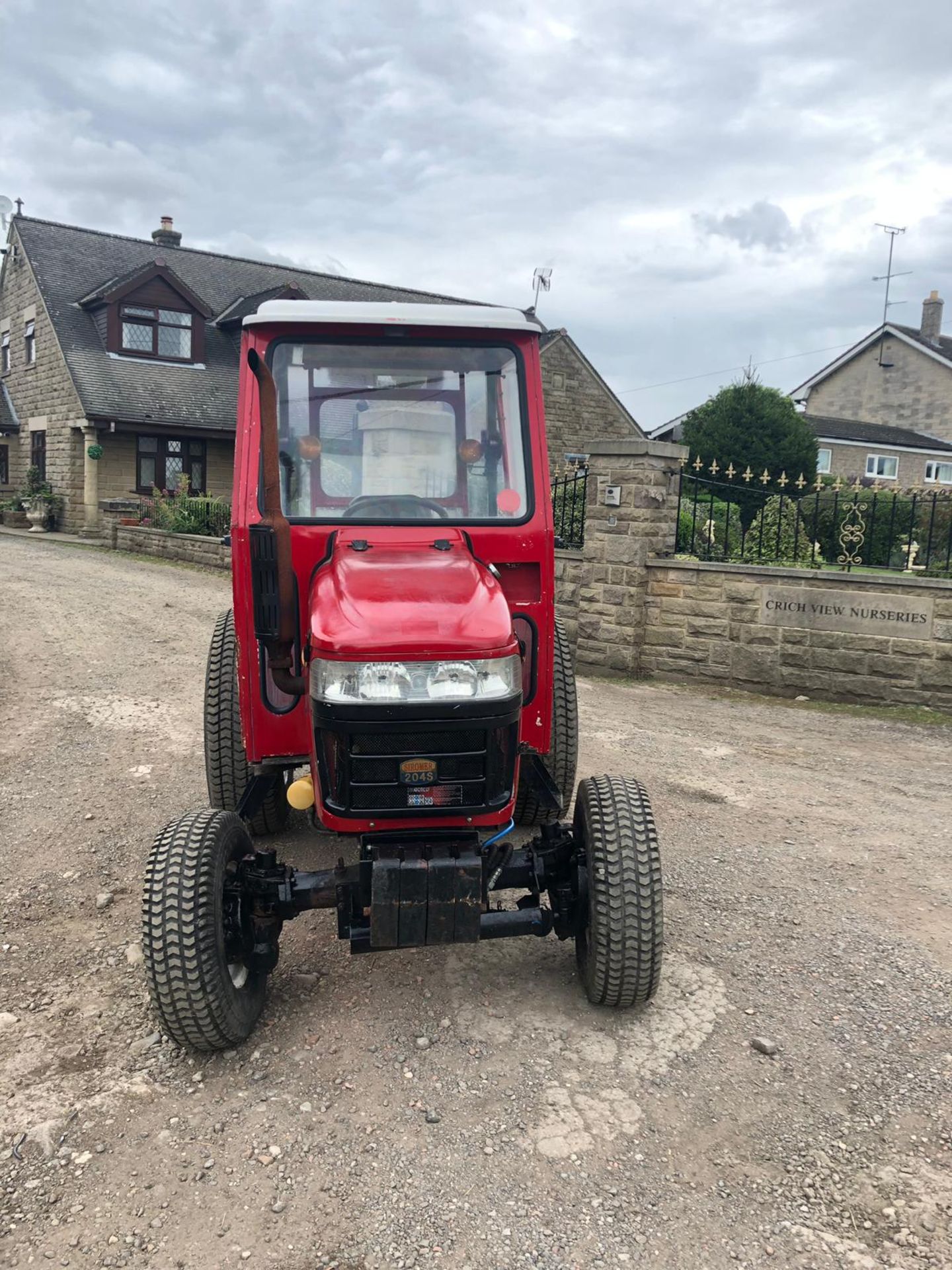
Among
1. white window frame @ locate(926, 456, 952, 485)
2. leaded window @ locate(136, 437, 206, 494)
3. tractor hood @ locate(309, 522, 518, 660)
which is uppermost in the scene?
white window frame @ locate(926, 456, 952, 485)

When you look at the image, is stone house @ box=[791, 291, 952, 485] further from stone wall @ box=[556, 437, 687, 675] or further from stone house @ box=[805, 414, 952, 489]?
stone wall @ box=[556, 437, 687, 675]

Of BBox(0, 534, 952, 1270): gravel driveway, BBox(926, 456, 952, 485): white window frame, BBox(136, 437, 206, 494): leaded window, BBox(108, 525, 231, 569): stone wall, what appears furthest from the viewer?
BBox(926, 456, 952, 485): white window frame

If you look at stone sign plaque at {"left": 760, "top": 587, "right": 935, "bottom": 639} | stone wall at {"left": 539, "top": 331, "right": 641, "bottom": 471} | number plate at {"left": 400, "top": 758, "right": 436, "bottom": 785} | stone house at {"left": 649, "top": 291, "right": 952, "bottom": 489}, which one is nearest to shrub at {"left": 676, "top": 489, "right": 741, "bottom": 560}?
stone sign plaque at {"left": 760, "top": 587, "right": 935, "bottom": 639}

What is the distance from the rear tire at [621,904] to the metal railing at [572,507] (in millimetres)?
6586

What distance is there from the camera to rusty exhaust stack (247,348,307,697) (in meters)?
2.95

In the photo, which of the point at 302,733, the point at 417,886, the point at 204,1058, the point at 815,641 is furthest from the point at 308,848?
the point at 815,641

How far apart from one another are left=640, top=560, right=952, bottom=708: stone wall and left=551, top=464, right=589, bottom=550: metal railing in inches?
47.0

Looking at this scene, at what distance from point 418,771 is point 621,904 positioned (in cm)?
87

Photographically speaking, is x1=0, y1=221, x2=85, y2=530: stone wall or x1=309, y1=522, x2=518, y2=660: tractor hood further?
x1=0, y1=221, x2=85, y2=530: stone wall

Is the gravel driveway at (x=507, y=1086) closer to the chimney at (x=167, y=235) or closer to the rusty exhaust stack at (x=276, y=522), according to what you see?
the rusty exhaust stack at (x=276, y=522)

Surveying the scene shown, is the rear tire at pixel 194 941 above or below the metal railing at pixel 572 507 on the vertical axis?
below

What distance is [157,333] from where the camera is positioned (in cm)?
2323

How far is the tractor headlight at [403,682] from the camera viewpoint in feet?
9.10

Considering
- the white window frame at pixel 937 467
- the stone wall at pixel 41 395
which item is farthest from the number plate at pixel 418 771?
the white window frame at pixel 937 467
